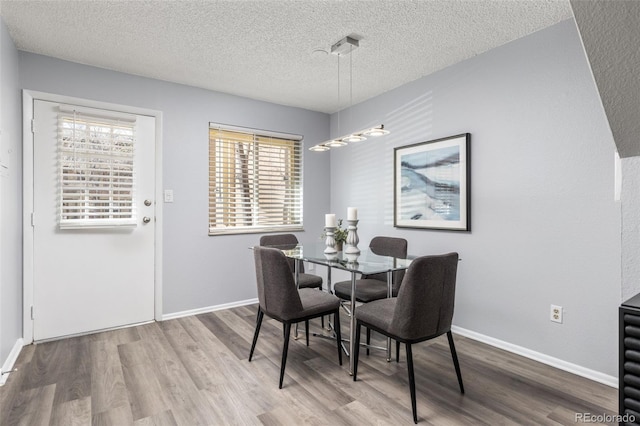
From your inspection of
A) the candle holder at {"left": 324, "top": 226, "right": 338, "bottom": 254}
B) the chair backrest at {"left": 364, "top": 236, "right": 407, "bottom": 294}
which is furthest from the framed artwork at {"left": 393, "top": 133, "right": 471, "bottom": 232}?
the candle holder at {"left": 324, "top": 226, "right": 338, "bottom": 254}

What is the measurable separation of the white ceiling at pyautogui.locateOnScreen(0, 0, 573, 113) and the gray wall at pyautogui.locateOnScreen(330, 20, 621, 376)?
26cm

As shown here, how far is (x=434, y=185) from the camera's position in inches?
125

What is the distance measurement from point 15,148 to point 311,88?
2564 mm

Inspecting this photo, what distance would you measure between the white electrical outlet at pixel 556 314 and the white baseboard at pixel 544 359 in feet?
0.88

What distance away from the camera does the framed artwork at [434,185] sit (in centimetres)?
293

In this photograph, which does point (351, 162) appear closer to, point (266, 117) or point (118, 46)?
point (266, 117)

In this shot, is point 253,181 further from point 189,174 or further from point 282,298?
point 282,298

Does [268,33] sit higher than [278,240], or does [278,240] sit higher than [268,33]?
[268,33]

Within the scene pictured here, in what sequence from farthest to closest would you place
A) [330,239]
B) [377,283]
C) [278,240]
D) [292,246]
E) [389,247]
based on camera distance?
[278,240]
[292,246]
[389,247]
[377,283]
[330,239]

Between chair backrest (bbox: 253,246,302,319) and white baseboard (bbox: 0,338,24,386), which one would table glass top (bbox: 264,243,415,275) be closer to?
chair backrest (bbox: 253,246,302,319)

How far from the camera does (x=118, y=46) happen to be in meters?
2.66

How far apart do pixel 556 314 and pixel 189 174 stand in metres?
3.37

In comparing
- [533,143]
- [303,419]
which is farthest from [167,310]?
[533,143]

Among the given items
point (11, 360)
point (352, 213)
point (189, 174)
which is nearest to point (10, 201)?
point (11, 360)
